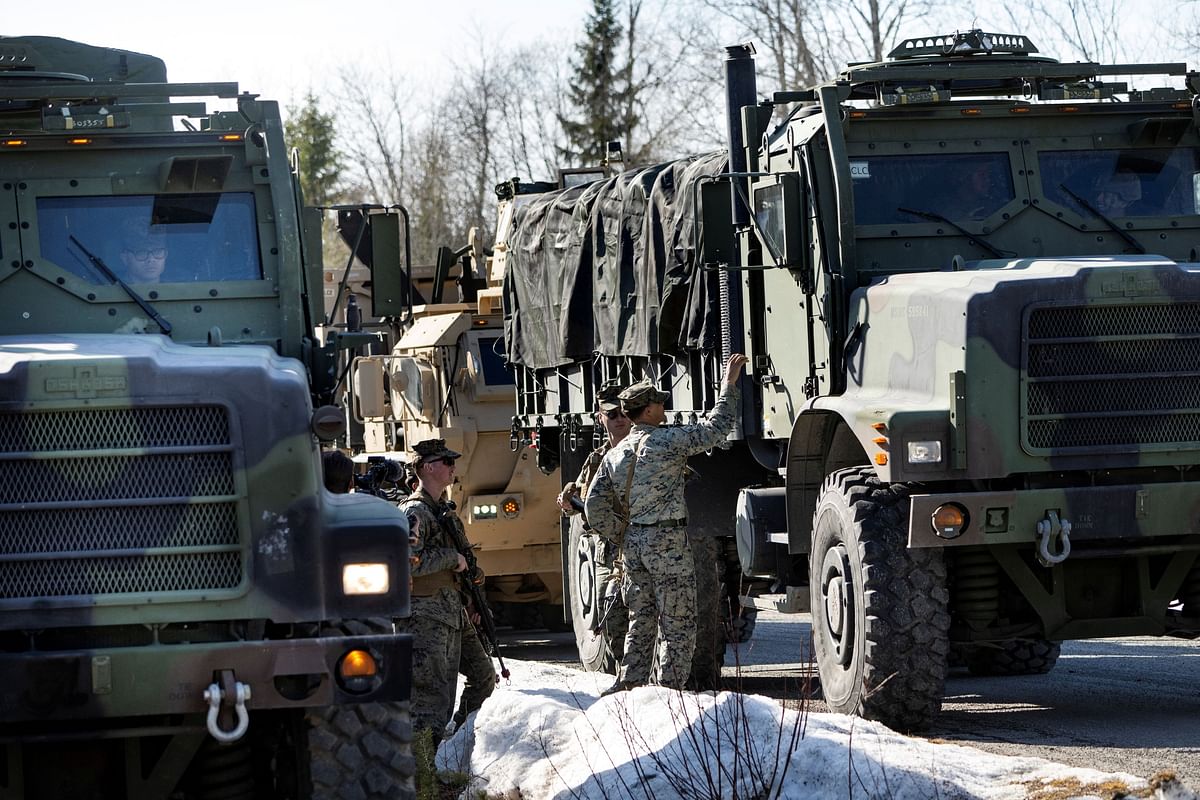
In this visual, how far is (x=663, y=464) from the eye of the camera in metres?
9.29

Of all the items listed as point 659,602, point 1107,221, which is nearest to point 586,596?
point 659,602

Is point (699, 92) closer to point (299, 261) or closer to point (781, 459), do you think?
point (781, 459)

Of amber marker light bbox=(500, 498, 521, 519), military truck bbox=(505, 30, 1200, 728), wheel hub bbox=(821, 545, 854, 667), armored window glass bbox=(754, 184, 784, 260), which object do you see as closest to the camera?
military truck bbox=(505, 30, 1200, 728)

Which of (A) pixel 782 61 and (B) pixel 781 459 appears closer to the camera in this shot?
(B) pixel 781 459

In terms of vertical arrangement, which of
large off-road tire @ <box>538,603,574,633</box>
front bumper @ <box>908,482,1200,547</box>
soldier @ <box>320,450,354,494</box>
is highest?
soldier @ <box>320,450,354,494</box>

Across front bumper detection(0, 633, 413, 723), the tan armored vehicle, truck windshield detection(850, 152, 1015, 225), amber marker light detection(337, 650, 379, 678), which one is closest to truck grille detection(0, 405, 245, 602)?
front bumper detection(0, 633, 413, 723)

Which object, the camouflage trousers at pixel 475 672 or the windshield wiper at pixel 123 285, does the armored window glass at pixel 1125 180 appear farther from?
the windshield wiper at pixel 123 285

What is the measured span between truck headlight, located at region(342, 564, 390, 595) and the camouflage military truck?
26.5ft

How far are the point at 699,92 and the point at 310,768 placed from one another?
113 feet

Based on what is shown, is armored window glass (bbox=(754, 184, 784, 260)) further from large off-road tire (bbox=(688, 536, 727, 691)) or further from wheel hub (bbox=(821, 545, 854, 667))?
large off-road tire (bbox=(688, 536, 727, 691))

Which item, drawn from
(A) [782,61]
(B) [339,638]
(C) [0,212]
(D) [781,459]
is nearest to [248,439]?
(B) [339,638]

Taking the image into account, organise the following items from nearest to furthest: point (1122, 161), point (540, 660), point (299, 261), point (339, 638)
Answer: point (339, 638) < point (299, 261) < point (1122, 161) < point (540, 660)

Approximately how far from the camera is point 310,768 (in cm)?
589

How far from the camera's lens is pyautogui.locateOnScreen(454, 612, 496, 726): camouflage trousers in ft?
28.8
